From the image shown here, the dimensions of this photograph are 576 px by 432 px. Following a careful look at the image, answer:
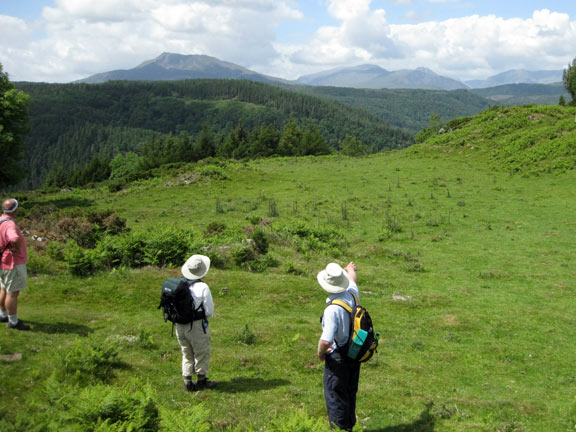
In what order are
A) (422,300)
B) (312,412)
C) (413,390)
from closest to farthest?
(312,412)
(413,390)
(422,300)

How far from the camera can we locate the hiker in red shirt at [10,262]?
928 cm

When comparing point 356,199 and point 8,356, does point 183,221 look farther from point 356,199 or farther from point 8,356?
point 8,356

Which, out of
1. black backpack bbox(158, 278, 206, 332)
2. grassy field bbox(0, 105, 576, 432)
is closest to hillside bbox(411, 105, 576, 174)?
grassy field bbox(0, 105, 576, 432)

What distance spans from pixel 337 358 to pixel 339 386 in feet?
1.45

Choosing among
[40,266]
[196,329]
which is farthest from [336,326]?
[40,266]

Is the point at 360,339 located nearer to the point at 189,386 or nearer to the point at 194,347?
the point at 194,347

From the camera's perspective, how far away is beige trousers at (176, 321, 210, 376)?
7.89 metres

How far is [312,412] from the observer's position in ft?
25.1

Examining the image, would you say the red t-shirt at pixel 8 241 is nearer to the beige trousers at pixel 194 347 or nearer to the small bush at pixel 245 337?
the beige trousers at pixel 194 347

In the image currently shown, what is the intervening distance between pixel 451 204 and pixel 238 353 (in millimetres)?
26234

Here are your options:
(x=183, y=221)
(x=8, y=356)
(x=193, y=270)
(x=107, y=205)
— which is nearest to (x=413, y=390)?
(x=193, y=270)

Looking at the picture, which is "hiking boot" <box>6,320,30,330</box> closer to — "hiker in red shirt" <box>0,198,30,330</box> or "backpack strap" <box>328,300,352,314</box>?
"hiker in red shirt" <box>0,198,30,330</box>

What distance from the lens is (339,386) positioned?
647 centimetres

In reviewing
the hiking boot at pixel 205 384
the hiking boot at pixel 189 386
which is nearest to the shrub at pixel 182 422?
the hiking boot at pixel 189 386
